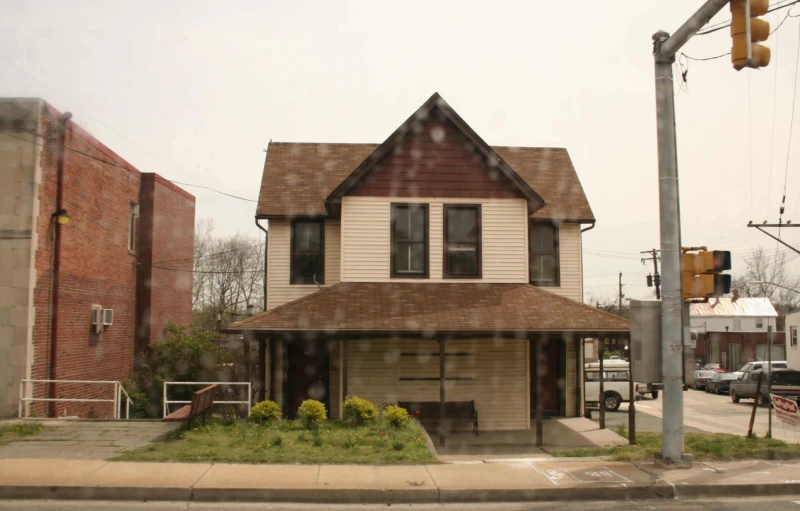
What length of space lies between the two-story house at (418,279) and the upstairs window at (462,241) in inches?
1.0

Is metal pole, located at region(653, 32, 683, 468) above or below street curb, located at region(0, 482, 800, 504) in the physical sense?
above

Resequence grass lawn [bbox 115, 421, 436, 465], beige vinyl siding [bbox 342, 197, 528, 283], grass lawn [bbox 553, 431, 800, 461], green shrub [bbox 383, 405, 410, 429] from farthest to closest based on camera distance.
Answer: beige vinyl siding [bbox 342, 197, 528, 283]
green shrub [bbox 383, 405, 410, 429]
grass lawn [bbox 553, 431, 800, 461]
grass lawn [bbox 115, 421, 436, 465]

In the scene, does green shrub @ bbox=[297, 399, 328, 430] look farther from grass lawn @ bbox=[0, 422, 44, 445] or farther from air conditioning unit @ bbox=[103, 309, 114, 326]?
air conditioning unit @ bbox=[103, 309, 114, 326]

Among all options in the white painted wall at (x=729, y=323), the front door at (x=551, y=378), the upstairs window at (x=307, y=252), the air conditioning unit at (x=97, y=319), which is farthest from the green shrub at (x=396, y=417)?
the white painted wall at (x=729, y=323)

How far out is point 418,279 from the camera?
60.2 feet

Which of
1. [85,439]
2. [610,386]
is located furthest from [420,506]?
[610,386]

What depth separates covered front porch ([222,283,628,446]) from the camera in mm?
15906

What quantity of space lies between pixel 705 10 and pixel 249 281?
61.8 metres

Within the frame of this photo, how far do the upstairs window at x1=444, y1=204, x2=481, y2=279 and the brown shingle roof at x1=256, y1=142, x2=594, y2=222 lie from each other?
2.99m

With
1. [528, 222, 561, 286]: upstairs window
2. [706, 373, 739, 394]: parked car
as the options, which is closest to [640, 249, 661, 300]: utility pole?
[706, 373, 739, 394]: parked car

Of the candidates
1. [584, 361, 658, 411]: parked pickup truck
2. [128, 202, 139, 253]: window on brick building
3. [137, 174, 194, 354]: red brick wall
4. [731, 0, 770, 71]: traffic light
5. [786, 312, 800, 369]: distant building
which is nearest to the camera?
[731, 0, 770, 71]: traffic light

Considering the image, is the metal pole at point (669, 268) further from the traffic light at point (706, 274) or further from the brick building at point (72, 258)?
the brick building at point (72, 258)

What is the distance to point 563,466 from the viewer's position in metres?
11.7

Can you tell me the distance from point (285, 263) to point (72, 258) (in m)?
5.31
